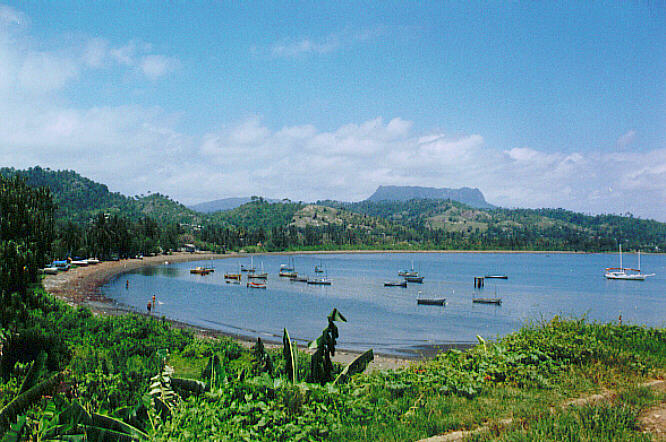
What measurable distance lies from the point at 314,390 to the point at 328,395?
0.67ft

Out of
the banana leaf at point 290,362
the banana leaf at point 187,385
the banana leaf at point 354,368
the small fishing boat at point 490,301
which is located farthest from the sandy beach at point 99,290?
the small fishing boat at point 490,301

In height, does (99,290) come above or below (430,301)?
above

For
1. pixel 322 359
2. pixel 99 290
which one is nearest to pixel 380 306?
pixel 99 290

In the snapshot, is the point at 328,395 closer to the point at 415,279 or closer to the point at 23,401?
the point at 23,401

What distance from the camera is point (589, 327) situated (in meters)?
10.8

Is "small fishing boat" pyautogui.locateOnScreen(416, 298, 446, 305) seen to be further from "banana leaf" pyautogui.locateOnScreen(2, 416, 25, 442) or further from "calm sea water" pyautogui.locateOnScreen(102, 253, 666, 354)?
"banana leaf" pyautogui.locateOnScreen(2, 416, 25, 442)

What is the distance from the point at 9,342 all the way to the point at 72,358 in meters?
1.35

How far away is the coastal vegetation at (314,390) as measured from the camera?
5.28 meters

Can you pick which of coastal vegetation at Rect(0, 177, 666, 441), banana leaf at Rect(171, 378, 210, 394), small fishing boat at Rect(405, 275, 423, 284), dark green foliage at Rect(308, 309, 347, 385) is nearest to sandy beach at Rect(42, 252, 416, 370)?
coastal vegetation at Rect(0, 177, 666, 441)

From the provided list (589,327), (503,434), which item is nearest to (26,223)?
(503,434)

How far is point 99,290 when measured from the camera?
6178cm

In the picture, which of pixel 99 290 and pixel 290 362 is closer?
pixel 290 362

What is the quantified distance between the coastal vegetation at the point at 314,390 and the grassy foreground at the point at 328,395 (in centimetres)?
2

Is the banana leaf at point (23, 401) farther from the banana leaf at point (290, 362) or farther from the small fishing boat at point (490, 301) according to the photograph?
the small fishing boat at point (490, 301)
